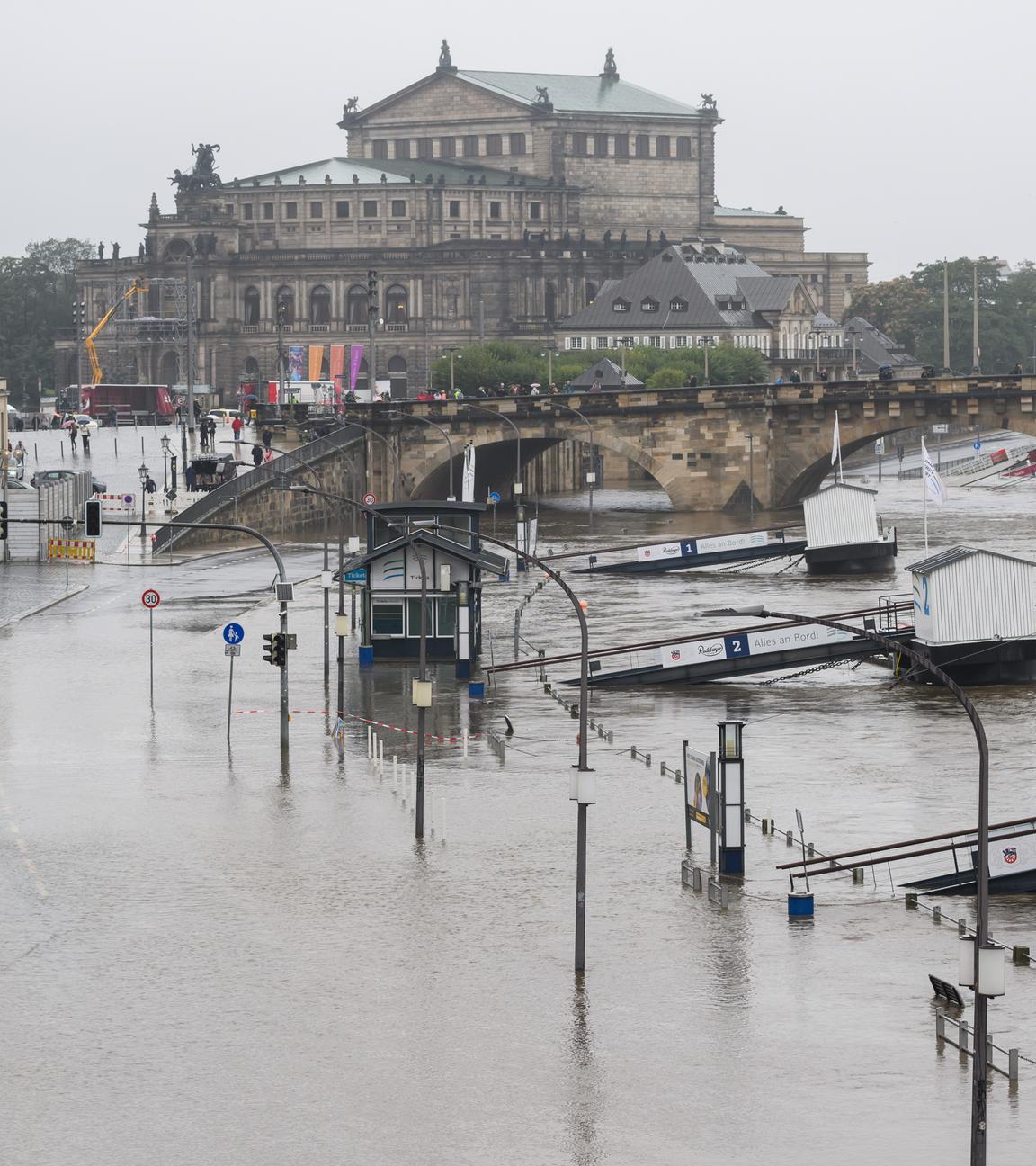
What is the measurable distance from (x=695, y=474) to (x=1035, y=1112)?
113679 mm

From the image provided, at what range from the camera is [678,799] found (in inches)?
2042

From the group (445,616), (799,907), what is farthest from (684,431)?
(799,907)

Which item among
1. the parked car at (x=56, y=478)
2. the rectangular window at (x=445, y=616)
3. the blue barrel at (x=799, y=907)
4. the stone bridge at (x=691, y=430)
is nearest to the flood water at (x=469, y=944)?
the blue barrel at (x=799, y=907)

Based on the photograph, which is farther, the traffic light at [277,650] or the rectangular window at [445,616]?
the rectangular window at [445,616]

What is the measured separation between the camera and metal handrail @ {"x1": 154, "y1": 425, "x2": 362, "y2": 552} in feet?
370

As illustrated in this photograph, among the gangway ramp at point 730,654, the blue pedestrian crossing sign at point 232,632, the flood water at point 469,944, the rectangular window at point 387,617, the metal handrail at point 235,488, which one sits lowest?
the flood water at point 469,944

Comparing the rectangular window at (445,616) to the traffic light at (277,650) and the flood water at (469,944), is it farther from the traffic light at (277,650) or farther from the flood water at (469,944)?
the traffic light at (277,650)

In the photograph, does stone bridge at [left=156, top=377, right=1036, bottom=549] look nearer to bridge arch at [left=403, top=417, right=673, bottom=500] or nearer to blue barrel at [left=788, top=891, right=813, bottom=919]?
bridge arch at [left=403, top=417, right=673, bottom=500]

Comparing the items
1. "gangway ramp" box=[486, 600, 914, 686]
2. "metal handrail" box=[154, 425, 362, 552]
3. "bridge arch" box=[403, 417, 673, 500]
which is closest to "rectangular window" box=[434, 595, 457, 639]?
"gangway ramp" box=[486, 600, 914, 686]

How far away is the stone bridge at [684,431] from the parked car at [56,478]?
1200cm

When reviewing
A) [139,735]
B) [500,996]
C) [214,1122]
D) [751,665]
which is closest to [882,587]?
[751,665]

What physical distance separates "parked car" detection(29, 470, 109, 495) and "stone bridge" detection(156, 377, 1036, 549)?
1200cm

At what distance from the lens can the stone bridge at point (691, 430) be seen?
13875 centimetres

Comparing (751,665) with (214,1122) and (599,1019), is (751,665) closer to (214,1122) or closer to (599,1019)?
(599,1019)
